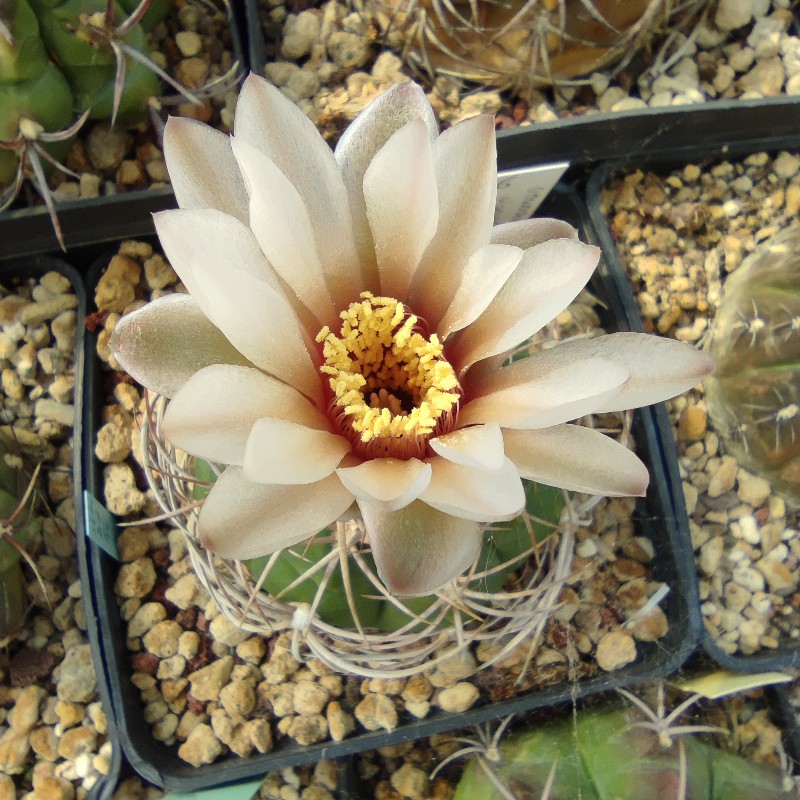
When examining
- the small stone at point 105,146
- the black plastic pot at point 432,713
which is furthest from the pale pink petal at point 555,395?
the small stone at point 105,146

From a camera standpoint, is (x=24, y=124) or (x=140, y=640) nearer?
(x=24, y=124)

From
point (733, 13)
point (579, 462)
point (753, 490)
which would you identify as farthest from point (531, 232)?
→ point (733, 13)

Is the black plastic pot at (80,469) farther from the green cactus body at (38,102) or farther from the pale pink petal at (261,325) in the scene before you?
the pale pink petal at (261,325)

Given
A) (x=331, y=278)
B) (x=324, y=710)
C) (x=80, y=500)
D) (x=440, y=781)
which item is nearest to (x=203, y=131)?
(x=331, y=278)

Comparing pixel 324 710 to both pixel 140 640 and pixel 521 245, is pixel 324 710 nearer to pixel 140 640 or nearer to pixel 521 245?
pixel 140 640

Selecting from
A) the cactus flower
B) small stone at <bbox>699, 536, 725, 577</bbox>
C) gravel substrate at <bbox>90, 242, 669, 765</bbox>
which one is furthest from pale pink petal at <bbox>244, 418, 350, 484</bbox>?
small stone at <bbox>699, 536, 725, 577</bbox>

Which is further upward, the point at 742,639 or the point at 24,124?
the point at 24,124

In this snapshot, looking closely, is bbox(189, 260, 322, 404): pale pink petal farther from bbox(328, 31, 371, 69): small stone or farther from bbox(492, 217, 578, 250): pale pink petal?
bbox(328, 31, 371, 69): small stone
